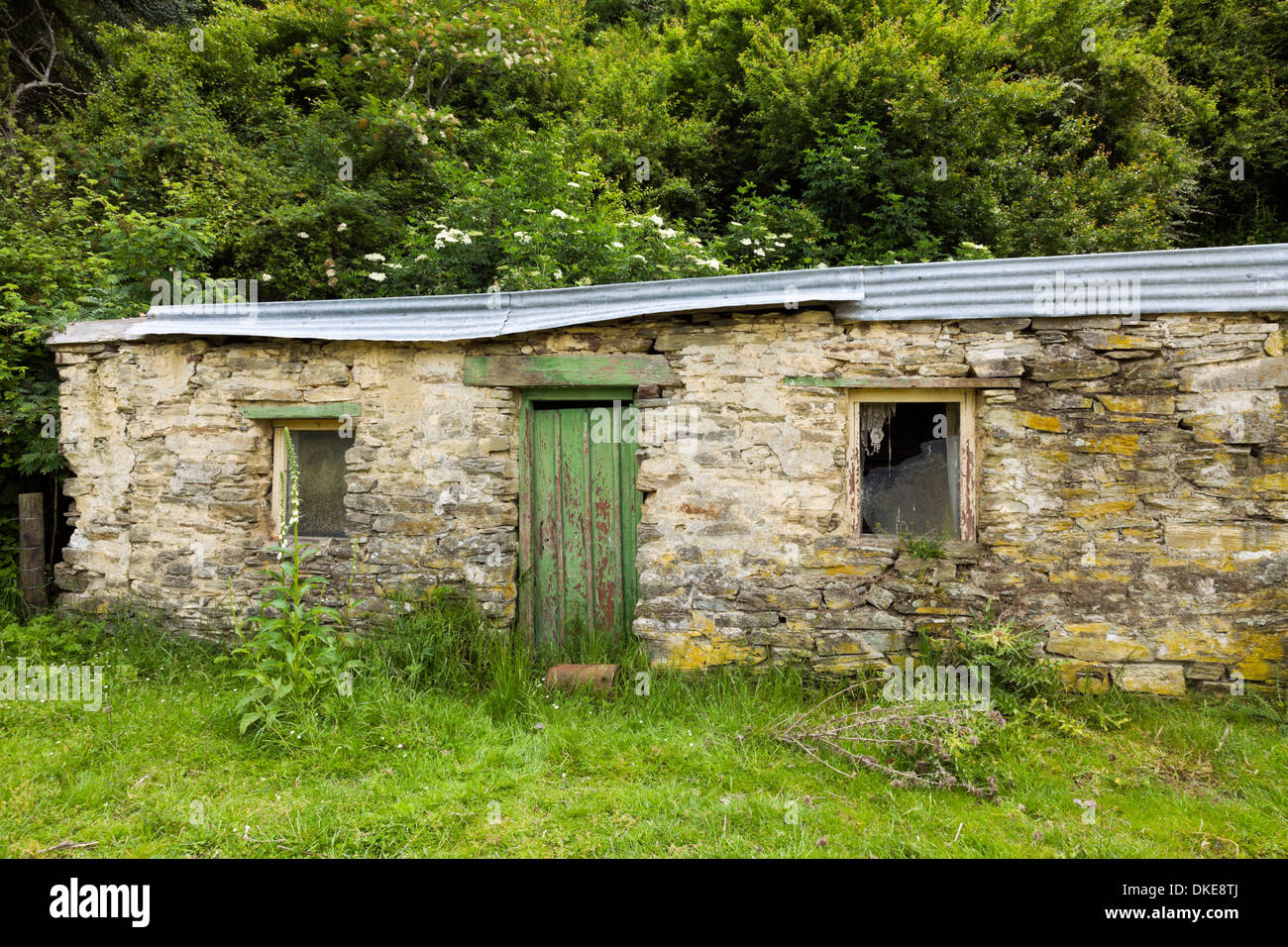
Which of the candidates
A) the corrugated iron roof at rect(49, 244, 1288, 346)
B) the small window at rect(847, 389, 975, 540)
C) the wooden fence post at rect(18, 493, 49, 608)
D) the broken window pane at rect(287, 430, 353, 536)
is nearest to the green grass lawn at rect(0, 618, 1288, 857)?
the small window at rect(847, 389, 975, 540)

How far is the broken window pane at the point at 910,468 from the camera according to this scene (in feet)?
15.1

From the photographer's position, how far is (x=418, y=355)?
503cm

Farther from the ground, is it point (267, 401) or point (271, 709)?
point (267, 401)

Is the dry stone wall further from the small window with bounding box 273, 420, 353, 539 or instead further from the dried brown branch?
the dried brown branch

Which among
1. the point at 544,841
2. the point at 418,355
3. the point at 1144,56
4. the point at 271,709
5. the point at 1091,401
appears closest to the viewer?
the point at 544,841

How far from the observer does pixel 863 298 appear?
436cm

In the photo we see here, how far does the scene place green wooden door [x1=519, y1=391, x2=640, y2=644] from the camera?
5.00m

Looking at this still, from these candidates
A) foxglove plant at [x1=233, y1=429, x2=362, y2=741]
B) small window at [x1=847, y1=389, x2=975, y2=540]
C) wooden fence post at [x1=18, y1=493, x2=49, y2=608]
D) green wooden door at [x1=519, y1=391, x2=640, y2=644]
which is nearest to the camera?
foxglove plant at [x1=233, y1=429, x2=362, y2=741]

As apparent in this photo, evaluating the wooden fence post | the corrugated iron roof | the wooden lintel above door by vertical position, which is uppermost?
the corrugated iron roof

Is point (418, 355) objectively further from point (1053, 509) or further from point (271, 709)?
point (1053, 509)

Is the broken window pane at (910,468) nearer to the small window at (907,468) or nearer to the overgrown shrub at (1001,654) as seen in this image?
the small window at (907,468)

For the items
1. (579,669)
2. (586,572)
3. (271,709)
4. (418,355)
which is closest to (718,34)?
(418,355)

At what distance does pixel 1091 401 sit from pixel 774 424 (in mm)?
1969

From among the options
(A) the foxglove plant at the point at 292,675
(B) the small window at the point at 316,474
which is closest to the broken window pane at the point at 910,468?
(A) the foxglove plant at the point at 292,675
